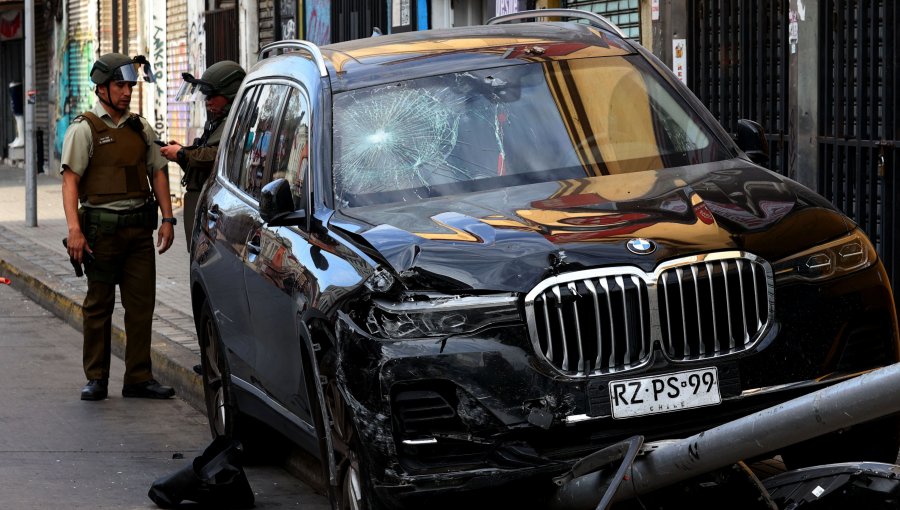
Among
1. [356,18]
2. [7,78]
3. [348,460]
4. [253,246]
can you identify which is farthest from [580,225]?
[7,78]

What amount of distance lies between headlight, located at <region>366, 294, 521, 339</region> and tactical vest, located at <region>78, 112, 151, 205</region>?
4.94 meters

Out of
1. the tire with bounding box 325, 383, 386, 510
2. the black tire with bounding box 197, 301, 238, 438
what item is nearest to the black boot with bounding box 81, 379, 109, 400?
the black tire with bounding box 197, 301, 238, 438

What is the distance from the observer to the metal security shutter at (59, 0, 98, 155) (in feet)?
104

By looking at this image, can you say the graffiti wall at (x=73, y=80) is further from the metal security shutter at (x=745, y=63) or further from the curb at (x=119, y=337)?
the metal security shutter at (x=745, y=63)

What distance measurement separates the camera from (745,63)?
1140 cm

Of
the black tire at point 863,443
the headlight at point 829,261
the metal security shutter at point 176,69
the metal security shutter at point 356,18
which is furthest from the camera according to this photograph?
the metal security shutter at point 176,69

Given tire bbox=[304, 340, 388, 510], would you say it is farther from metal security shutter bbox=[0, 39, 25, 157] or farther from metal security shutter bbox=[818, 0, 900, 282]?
metal security shutter bbox=[0, 39, 25, 157]

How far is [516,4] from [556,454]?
10434mm

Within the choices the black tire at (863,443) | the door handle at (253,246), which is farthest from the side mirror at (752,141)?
the door handle at (253,246)

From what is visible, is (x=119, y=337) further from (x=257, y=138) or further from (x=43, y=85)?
(x=43, y=85)

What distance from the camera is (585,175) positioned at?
596 cm

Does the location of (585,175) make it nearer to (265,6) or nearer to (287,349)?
(287,349)

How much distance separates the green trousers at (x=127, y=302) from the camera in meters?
9.57

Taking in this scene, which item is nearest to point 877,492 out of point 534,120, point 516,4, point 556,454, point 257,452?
point 556,454
